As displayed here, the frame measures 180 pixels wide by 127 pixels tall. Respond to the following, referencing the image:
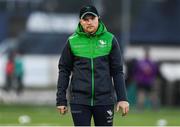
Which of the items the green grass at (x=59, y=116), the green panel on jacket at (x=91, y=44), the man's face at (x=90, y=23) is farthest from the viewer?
the green grass at (x=59, y=116)

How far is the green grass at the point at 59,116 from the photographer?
1902cm

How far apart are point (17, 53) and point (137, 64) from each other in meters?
6.38

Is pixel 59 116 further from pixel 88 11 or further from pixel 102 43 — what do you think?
pixel 88 11

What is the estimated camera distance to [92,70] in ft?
30.9

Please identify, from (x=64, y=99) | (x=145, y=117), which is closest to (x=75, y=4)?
(x=145, y=117)

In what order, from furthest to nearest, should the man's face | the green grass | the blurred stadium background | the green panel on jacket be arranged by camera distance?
the blurred stadium background
the green grass
the green panel on jacket
the man's face

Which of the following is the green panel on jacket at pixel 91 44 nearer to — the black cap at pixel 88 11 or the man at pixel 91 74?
the man at pixel 91 74

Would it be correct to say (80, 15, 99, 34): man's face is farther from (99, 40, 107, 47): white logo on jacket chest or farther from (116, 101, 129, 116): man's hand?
(116, 101, 129, 116): man's hand

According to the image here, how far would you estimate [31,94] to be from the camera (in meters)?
28.8

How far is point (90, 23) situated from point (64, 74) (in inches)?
26.2

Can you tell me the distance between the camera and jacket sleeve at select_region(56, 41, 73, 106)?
31.1 feet

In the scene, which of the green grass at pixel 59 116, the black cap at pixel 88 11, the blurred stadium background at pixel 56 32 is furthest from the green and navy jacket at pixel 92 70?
the blurred stadium background at pixel 56 32

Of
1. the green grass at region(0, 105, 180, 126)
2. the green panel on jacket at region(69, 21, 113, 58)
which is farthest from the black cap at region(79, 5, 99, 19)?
the green grass at region(0, 105, 180, 126)

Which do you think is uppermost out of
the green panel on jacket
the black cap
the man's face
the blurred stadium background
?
the black cap
